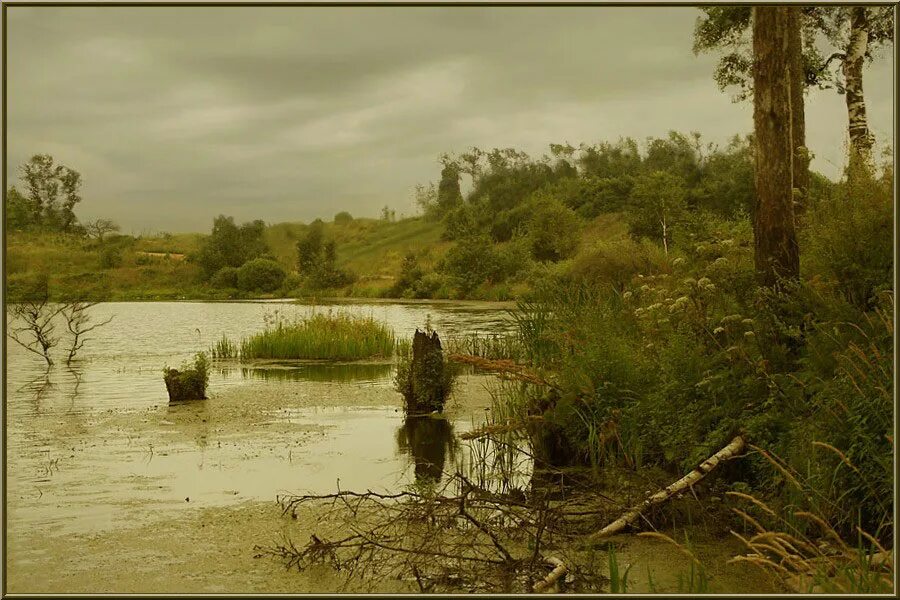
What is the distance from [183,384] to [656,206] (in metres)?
21.1

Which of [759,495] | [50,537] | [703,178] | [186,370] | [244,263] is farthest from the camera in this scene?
[244,263]

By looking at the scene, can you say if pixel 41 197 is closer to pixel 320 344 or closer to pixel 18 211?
pixel 18 211

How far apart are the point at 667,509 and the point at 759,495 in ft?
1.91

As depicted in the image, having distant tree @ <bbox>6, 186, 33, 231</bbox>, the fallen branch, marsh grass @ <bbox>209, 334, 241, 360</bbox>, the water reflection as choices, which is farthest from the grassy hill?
the fallen branch

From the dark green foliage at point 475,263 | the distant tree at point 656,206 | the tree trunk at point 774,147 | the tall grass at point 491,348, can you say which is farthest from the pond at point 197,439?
the dark green foliage at point 475,263

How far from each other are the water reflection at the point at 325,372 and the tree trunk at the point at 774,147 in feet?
26.2

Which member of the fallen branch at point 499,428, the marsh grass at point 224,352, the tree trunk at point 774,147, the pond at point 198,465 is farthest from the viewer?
the marsh grass at point 224,352

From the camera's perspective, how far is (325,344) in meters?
16.8

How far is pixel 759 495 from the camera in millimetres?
5184

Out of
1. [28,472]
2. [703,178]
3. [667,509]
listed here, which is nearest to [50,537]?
[28,472]

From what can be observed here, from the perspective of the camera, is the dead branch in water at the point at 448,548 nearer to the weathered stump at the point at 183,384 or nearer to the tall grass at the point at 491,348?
the weathered stump at the point at 183,384

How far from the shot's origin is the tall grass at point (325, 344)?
16781 millimetres

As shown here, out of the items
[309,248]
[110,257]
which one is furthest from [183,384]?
[309,248]

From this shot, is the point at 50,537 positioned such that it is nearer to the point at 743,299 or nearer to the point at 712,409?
the point at 712,409
